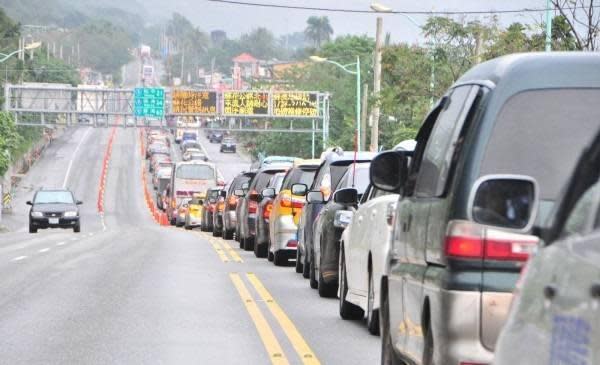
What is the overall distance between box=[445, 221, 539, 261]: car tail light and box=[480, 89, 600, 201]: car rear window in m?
0.25

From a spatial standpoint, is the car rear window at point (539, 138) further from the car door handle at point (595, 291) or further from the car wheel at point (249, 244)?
the car wheel at point (249, 244)

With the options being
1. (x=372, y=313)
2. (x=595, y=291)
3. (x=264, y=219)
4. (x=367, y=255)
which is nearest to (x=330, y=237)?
(x=367, y=255)

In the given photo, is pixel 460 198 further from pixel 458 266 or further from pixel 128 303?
pixel 128 303

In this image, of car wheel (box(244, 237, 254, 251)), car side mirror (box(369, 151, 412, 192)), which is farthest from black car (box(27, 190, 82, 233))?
car side mirror (box(369, 151, 412, 192))

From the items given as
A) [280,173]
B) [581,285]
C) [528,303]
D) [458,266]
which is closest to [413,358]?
[458,266]

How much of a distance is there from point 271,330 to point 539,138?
706 cm

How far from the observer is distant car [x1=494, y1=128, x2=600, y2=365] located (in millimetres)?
3814

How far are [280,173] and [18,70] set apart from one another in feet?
359

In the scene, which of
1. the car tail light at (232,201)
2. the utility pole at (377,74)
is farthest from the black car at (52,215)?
the car tail light at (232,201)

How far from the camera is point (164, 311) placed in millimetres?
15266

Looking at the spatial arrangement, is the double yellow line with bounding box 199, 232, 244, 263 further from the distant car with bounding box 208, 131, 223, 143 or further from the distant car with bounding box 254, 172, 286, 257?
the distant car with bounding box 208, 131, 223, 143

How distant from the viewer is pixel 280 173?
29594 mm

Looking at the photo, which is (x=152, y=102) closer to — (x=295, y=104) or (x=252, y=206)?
(x=295, y=104)

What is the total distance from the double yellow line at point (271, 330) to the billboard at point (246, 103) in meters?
84.1
